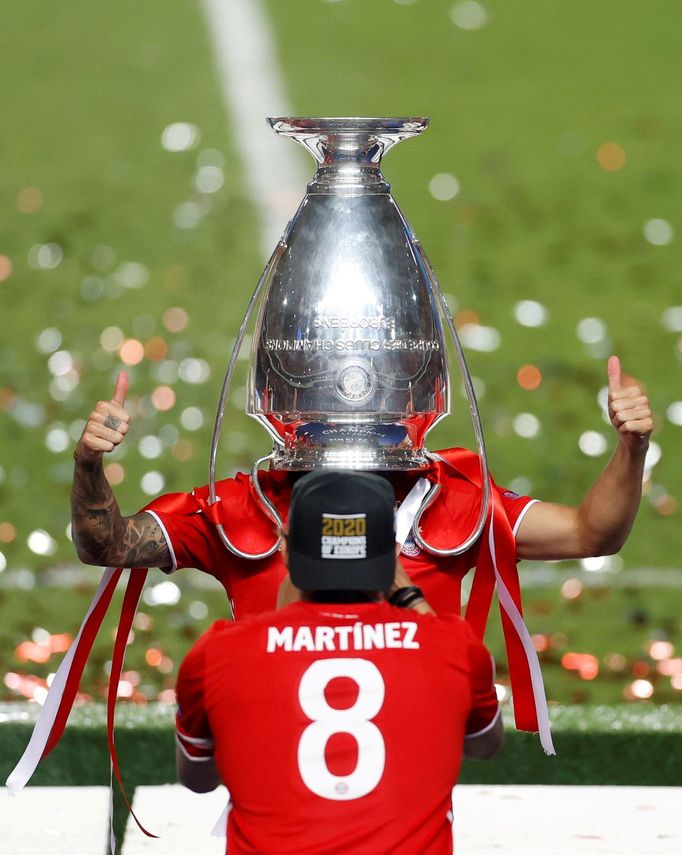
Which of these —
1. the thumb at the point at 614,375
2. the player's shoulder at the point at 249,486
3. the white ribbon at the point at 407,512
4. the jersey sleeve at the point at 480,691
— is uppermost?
the thumb at the point at 614,375

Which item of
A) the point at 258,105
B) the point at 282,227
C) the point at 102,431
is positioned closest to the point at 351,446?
the point at 102,431

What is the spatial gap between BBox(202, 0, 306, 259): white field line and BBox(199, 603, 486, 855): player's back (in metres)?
7.61

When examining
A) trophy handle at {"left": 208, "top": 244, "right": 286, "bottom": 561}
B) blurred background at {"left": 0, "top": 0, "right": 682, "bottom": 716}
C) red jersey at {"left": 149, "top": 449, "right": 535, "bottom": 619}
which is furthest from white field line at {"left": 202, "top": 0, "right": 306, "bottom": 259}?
trophy handle at {"left": 208, "top": 244, "right": 286, "bottom": 561}

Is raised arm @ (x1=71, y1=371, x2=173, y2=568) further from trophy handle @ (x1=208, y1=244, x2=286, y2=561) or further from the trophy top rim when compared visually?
the trophy top rim

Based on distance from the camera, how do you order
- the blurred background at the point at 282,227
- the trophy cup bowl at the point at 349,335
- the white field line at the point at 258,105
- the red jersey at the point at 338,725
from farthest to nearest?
the white field line at the point at 258,105 → the blurred background at the point at 282,227 → the trophy cup bowl at the point at 349,335 → the red jersey at the point at 338,725

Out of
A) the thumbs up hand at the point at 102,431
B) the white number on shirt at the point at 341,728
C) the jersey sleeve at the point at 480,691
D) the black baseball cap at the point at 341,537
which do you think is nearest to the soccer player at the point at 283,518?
the thumbs up hand at the point at 102,431

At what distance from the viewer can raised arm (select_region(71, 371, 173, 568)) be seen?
13.0 ft

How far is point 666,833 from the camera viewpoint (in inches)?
194

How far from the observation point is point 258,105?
12531 millimetres

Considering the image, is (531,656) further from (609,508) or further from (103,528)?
(103,528)

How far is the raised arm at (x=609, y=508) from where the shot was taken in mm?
4008

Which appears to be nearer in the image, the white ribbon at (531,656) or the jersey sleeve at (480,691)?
the jersey sleeve at (480,691)

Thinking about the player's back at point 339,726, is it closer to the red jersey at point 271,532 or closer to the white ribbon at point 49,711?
the red jersey at point 271,532

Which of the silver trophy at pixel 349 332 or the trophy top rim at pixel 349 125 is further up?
the trophy top rim at pixel 349 125
